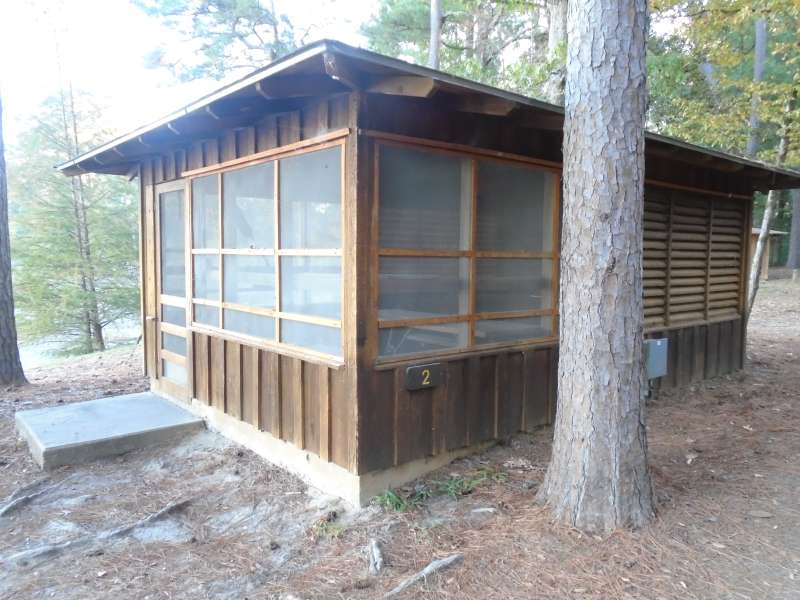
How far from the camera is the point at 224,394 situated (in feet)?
15.1

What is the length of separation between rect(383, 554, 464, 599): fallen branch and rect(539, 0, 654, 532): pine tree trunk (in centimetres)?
58

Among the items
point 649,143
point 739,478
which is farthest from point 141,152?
point 739,478

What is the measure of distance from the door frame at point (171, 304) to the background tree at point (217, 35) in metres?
9.12

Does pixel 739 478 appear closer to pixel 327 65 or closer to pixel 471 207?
pixel 471 207

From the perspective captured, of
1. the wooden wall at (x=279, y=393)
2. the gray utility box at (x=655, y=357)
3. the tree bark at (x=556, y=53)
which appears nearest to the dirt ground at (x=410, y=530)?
the wooden wall at (x=279, y=393)

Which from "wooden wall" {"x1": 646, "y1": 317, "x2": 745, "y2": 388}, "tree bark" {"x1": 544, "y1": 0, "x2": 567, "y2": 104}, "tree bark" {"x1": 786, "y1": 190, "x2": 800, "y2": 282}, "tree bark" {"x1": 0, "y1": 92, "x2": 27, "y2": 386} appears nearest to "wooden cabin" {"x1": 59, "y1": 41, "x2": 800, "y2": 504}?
"wooden wall" {"x1": 646, "y1": 317, "x2": 745, "y2": 388}

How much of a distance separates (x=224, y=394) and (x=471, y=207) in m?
2.45

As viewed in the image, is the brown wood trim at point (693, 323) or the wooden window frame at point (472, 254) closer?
the wooden window frame at point (472, 254)

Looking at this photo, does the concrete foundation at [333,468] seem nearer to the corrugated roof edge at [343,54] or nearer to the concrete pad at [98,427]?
the concrete pad at [98,427]

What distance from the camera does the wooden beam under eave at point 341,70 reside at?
2.65m

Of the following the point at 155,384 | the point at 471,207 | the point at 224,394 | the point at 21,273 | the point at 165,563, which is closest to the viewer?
the point at 165,563

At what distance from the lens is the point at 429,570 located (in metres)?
2.56

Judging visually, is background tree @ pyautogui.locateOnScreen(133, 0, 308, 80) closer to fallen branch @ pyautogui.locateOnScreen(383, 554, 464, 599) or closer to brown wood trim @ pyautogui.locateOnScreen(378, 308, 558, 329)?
brown wood trim @ pyautogui.locateOnScreen(378, 308, 558, 329)

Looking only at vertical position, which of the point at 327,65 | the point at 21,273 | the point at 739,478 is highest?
the point at 327,65
